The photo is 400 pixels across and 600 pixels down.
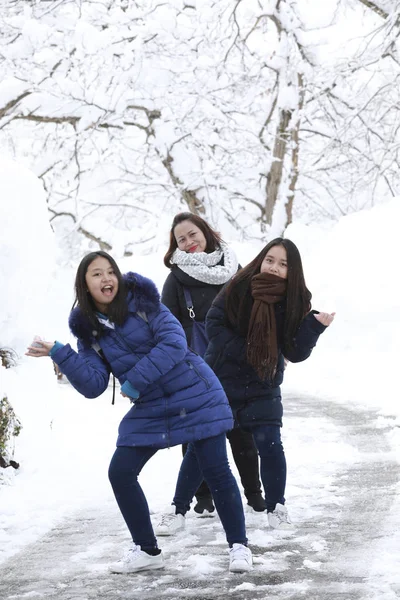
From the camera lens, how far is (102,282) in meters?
4.14

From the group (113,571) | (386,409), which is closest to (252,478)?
(113,571)

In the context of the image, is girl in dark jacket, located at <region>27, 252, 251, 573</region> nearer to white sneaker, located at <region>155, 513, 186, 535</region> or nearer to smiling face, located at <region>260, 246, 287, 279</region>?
white sneaker, located at <region>155, 513, 186, 535</region>

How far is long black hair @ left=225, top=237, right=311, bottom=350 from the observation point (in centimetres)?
462

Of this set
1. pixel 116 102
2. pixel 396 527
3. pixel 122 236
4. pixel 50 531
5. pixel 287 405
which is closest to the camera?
pixel 396 527

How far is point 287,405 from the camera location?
926 centimetres

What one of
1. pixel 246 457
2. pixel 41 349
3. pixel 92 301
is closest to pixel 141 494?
pixel 41 349

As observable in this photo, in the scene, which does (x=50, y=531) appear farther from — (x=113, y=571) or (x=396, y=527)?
(x=396, y=527)

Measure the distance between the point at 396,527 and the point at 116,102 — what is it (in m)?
12.6

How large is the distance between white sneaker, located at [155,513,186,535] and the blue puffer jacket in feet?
2.72

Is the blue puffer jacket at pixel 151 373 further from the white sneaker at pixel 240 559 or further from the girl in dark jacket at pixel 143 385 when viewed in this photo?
the white sneaker at pixel 240 559

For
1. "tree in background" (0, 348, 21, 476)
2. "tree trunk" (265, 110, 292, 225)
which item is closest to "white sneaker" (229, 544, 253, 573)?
"tree in background" (0, 348, 21, 476)

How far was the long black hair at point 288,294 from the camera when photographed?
4621mm

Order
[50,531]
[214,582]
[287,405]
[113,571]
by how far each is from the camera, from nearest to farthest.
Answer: [214,582]
[113,571]
[50,531]
[287,405]

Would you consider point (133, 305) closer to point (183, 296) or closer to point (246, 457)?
point (183, 296)
